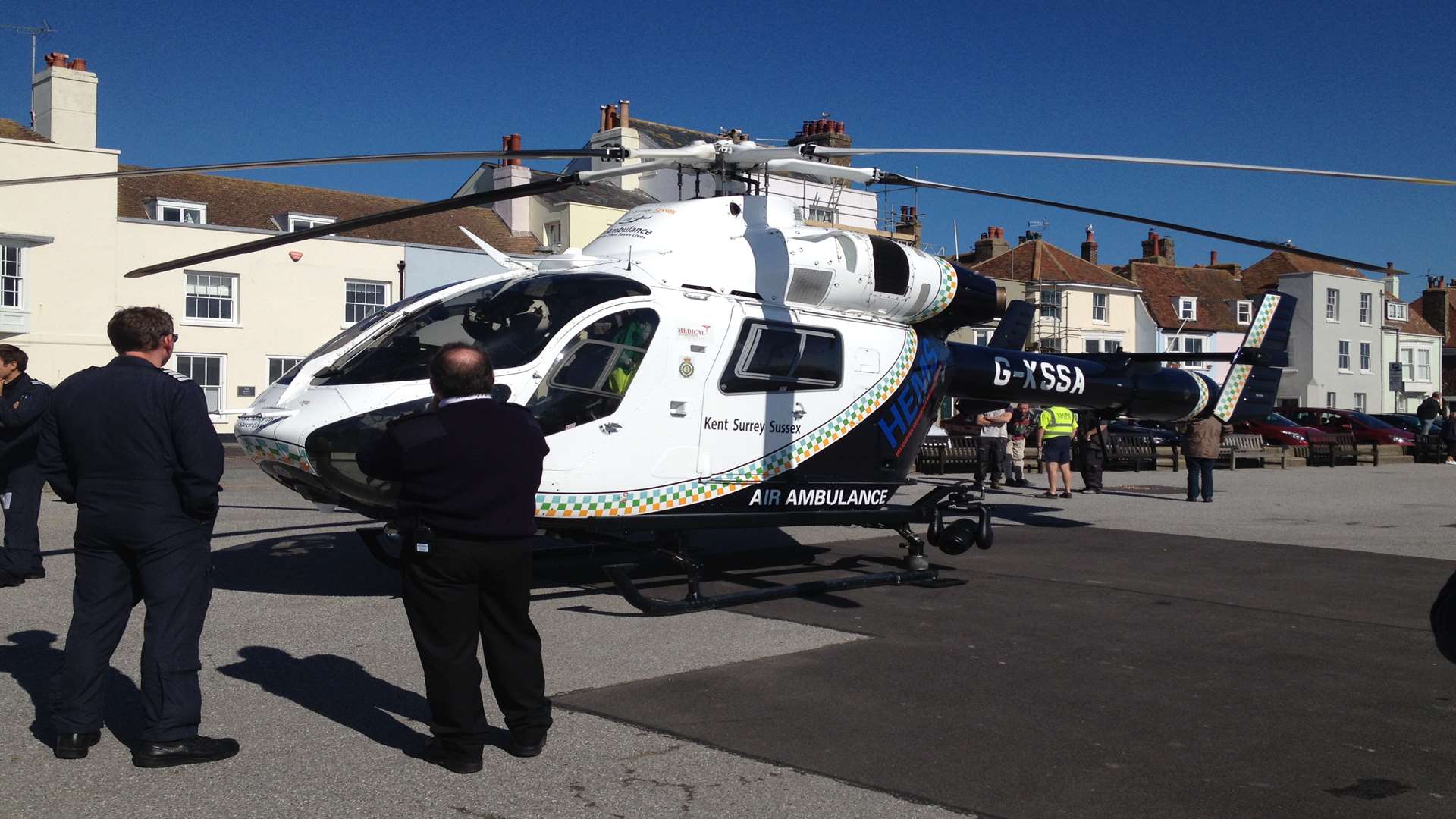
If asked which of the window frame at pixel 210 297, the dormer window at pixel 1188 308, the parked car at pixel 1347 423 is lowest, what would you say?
the parked car at pixel 1347 423

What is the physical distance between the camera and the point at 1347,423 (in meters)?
41.0

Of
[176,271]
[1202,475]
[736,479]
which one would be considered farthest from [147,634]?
[176,271]

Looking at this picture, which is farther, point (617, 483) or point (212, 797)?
point (617, 483)

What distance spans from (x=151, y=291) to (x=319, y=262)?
4.67 metres

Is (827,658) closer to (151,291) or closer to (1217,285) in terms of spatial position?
(151,291)

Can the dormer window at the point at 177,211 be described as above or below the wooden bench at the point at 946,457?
above

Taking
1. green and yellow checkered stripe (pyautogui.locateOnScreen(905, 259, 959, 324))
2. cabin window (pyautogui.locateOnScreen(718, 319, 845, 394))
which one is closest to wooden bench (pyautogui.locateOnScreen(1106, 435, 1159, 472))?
green and yellow checkered stripe (pyautogui.locateOnScreen(905, 259, 959, 324))

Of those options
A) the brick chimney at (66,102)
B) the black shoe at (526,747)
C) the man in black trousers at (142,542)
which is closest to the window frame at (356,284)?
the brick chimney at (66,102)

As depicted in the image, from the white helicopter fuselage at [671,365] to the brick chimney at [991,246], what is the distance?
146ft

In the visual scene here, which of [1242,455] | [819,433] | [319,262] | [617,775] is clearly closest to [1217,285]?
[1242,455]

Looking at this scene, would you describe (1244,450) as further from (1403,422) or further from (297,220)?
(297,220)

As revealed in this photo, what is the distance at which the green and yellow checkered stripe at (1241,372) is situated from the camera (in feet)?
49.1

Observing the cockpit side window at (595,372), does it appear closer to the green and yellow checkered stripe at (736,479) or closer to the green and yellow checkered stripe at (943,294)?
the green and yellow checkered stripe at (736,479)

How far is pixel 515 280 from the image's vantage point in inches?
358
